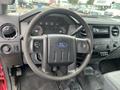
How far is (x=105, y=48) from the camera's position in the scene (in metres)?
3.07

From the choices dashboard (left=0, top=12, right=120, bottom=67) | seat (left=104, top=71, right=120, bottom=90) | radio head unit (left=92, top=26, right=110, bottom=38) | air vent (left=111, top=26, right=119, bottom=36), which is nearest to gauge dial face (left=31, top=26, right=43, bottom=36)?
dashboard (left=0, top=12, right=120, bottom=67)

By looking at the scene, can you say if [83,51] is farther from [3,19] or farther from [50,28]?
[3,19]

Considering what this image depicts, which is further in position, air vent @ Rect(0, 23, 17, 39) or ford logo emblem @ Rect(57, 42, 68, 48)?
air vent @ Rect(0, 23, 17, 39)

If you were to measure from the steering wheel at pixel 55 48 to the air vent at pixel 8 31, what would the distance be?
0.29 m

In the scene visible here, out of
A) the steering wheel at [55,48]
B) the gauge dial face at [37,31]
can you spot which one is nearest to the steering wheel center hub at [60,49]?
the steering wheel at [55,48]

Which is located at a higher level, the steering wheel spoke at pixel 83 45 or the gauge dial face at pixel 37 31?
the gauge dial face at pixel 37 31

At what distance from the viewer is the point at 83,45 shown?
7.32 feet

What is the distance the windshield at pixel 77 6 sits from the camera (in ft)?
8.27

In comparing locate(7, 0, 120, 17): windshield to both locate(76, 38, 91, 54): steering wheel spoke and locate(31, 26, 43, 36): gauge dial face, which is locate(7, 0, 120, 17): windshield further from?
locate(76, 38, 91, 54): steering wheel spoke

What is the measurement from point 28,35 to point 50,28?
306mm

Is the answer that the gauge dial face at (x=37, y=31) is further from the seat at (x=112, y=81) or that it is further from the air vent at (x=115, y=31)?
the air vent at (x=115, y=31)

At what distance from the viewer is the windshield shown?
252 centimetres

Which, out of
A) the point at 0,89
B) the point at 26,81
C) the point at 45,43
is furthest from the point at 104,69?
the point at 45,43

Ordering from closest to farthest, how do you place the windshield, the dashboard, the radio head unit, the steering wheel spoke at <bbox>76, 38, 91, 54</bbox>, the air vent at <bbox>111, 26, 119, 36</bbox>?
the steering wheel spoke at <bbox>76, 38, 91, 54</bbox> → the dashboard → the windshield → the radio head unit → the air vent at <bbox>111, 26, 119, 36</bbox>
